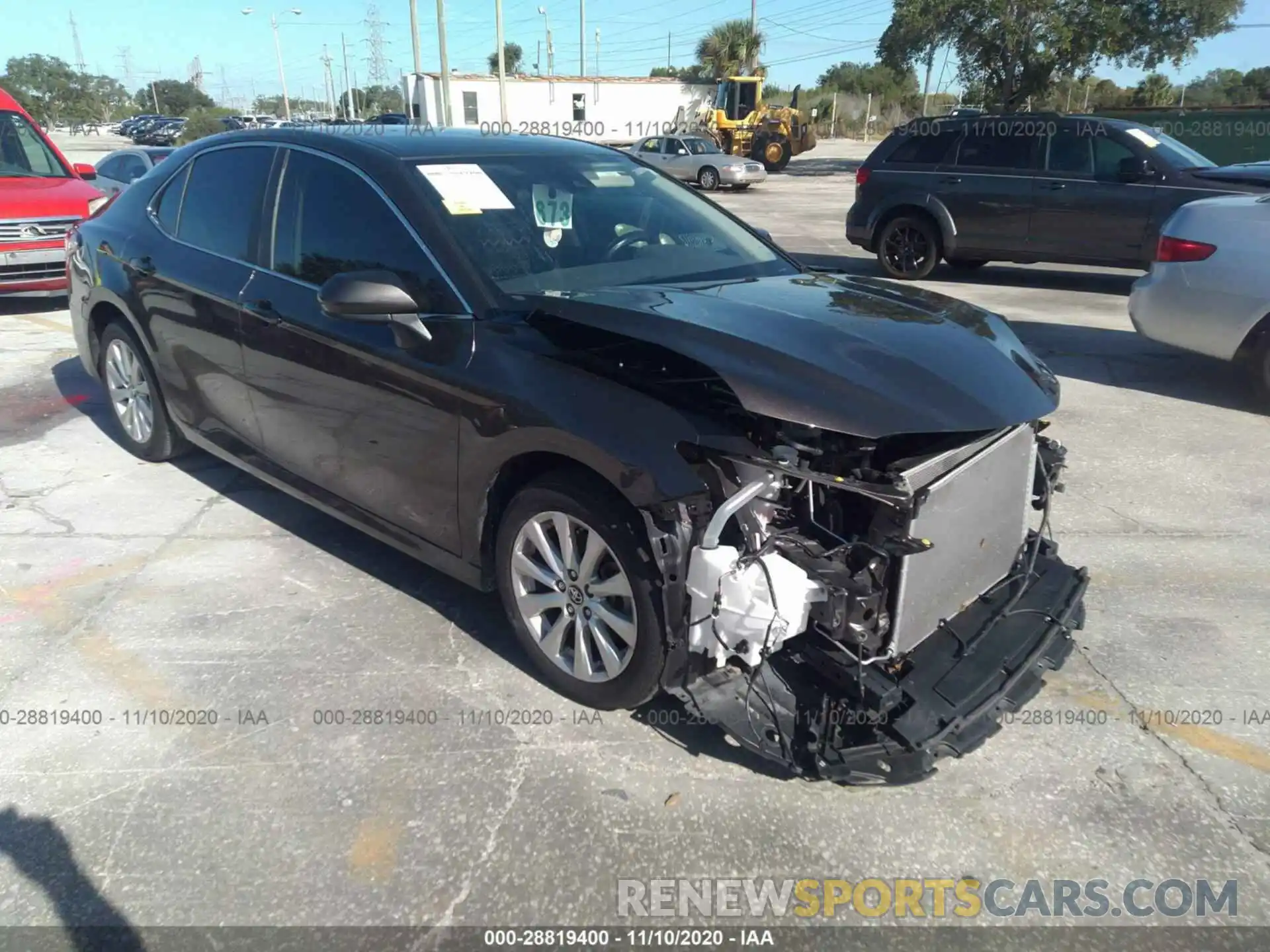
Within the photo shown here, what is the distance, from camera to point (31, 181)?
993 centimetres

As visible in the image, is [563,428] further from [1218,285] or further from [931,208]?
[931,208]

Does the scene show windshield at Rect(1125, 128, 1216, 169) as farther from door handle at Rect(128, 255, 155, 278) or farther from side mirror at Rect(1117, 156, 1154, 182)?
door handle at Rect(128, 255, 155, 278)

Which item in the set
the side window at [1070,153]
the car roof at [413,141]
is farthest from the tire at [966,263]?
the car roof at [413,141]

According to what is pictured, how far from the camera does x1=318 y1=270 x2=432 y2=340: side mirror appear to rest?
3189 mm

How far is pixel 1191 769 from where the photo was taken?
9.85 feet

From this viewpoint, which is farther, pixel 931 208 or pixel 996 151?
pixel 931 208

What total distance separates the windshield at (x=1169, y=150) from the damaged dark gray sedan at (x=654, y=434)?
796cm

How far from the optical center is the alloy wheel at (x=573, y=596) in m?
2.99

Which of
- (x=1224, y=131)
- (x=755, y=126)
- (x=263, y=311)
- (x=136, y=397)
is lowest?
(x=136, y=397)

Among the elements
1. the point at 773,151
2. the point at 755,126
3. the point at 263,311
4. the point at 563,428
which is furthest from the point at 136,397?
the point at 755,126

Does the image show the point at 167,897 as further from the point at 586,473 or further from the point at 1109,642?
the point at 1109,642

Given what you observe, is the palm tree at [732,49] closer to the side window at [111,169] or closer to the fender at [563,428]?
the side window at [111,169]

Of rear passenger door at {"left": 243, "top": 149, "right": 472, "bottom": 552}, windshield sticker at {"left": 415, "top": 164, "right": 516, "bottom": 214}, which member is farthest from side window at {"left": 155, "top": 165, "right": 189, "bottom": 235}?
windshield sticker at {"left": 415, "top": 164, "right": 516, "bottom": 214}
